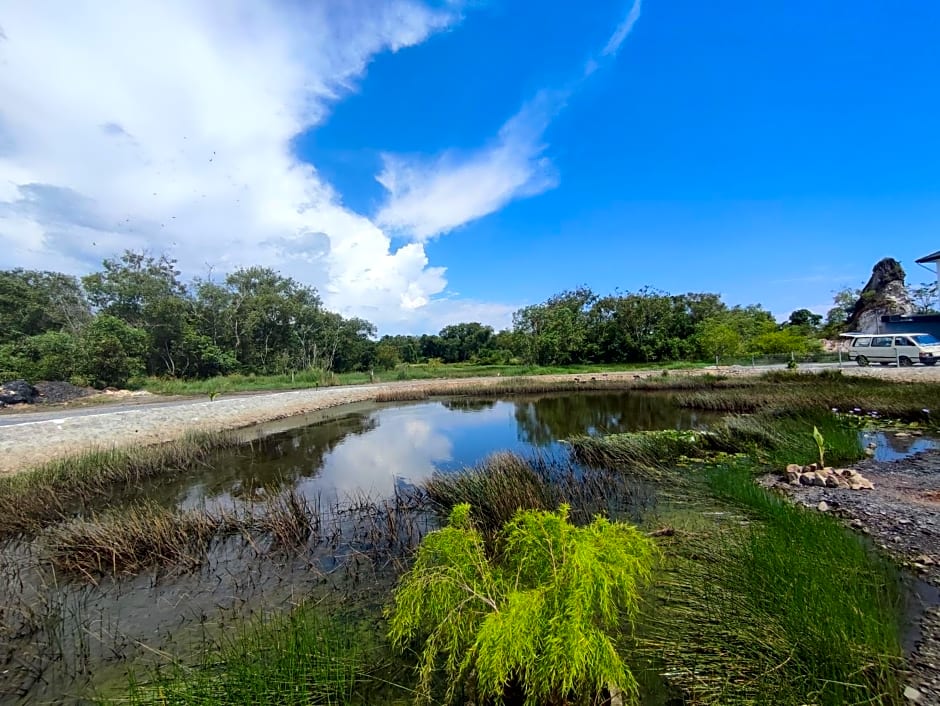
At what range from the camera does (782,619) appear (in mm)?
3201

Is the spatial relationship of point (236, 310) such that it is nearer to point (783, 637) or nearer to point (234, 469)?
point (234, 469)

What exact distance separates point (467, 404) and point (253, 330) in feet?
104

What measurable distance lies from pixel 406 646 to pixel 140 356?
42.7 metres

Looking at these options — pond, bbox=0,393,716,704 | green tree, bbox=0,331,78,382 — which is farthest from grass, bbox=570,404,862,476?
green tree, bbox=0,331,78,382

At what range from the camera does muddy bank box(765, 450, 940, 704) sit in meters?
2.93

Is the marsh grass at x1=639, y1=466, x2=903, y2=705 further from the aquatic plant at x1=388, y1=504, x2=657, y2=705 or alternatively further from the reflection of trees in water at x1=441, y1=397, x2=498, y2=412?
the reflection of trees in water at x1=441, y1=397, x2=498, y2=412

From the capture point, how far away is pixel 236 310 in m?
45.2

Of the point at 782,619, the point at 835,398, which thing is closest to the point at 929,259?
the point at 835,398

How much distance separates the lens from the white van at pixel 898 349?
824 inches

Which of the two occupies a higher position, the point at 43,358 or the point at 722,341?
the point at 43,358

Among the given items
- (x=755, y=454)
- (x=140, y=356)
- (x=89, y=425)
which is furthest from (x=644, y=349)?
(x=140, y=356)

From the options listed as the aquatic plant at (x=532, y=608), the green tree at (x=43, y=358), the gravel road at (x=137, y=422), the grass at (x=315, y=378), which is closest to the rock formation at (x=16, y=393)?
the gravel road at (x=137, y=422)

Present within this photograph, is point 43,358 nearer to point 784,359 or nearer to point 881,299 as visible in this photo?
point 784,359

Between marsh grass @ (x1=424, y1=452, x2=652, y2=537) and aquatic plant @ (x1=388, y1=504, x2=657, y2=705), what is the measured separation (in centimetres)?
292
